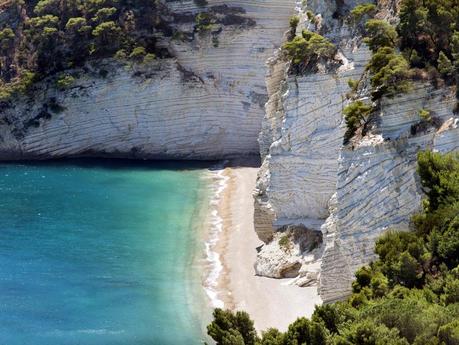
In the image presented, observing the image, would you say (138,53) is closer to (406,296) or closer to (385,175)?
(385,175)

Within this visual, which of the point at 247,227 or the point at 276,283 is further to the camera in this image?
the point at 247,227

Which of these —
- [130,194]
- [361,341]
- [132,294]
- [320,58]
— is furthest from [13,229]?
[361,341]

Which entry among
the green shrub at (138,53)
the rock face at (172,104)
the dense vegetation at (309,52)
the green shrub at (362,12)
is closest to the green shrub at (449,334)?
the dense vegetation at (309,52)

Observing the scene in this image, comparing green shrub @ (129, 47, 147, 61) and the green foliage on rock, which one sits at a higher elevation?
the green foliage on rock

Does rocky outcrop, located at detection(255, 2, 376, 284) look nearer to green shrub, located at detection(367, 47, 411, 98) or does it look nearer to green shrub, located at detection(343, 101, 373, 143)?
green shrub, located at detection(367, 47, 411, 98)

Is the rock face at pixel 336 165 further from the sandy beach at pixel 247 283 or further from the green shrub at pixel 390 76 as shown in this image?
→ the sandy beach at pixel 247 283

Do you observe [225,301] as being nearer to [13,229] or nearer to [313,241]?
[313,241]

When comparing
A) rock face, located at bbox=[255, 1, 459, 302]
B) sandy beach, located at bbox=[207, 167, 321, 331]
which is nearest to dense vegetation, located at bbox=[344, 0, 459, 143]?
rock face, located at bbox=[255, 1, 459, 302]
